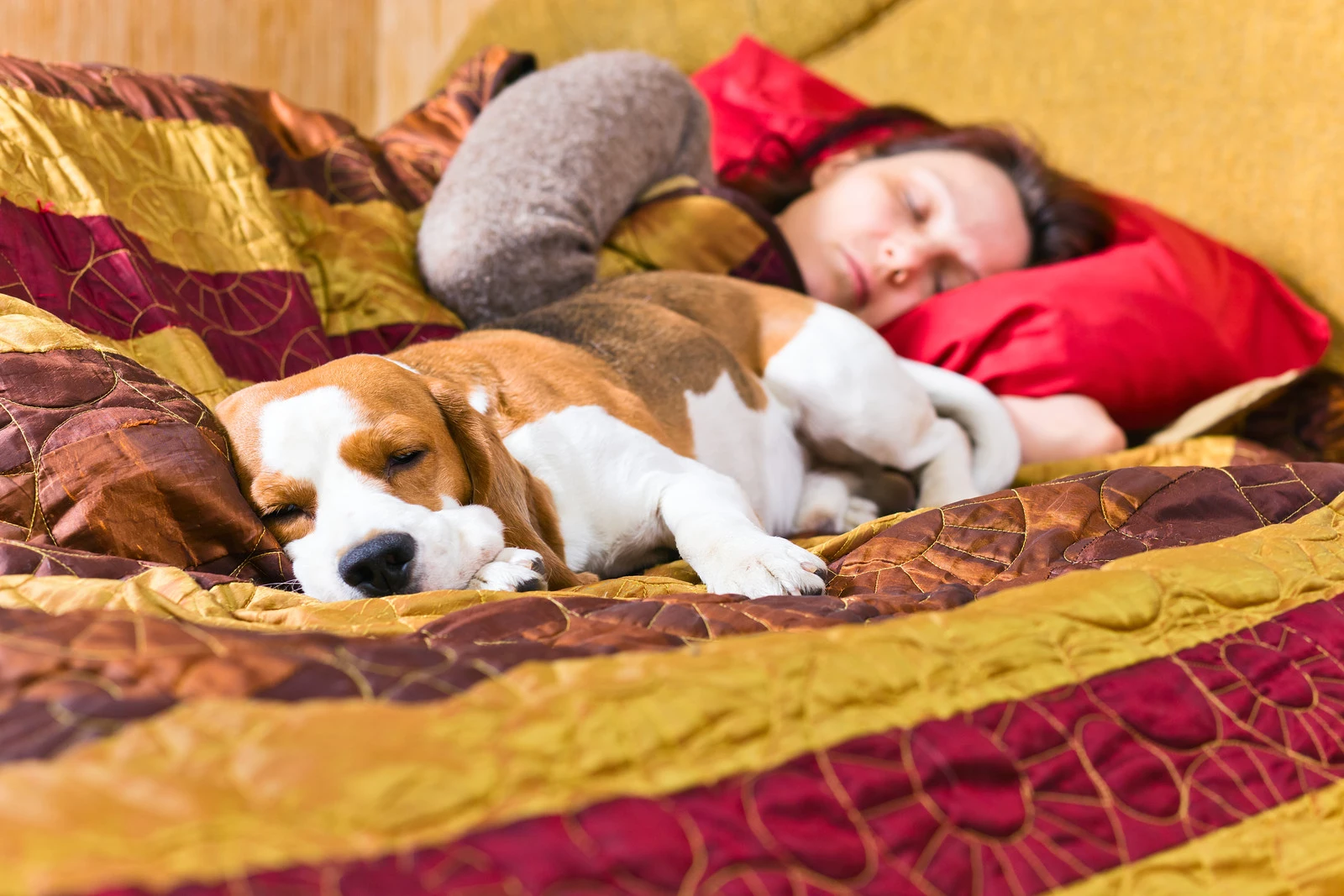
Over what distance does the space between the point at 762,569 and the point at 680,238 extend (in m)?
1.17

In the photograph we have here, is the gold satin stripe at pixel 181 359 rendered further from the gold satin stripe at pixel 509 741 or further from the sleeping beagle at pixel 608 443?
the gold satin stripe at pixel 509 741

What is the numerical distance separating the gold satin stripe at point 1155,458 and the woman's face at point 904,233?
55 cm

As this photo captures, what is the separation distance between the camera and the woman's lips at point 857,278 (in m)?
2.35

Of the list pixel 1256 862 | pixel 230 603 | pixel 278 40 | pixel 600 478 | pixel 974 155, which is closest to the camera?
pixel 1256 862

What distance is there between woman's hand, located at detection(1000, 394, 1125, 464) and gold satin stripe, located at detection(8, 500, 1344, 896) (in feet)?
4.02

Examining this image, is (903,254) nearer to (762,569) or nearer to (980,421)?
(980,421)

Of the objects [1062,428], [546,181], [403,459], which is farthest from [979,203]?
[403,459]

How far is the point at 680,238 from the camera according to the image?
87.4 inches

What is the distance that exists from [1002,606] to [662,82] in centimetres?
170

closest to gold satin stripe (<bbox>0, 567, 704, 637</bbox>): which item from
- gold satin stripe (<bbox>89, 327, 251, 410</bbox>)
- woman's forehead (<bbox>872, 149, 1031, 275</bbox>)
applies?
gold satin stripe (<bbox>89, 327, 251, 410</bbox>)

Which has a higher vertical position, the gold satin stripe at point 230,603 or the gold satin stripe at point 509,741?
the gold satin stripe at point 509,741

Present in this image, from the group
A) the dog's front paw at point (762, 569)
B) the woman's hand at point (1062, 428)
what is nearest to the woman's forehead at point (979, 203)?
the woman's hand at point (1062, 428)

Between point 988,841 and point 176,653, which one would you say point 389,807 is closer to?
point 176,653

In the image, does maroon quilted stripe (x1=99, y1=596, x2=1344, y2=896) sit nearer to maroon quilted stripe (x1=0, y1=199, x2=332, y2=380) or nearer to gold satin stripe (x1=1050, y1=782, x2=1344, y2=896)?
gold satin stripe (x1=1050, y1=782, x2=1344, y2=896)
